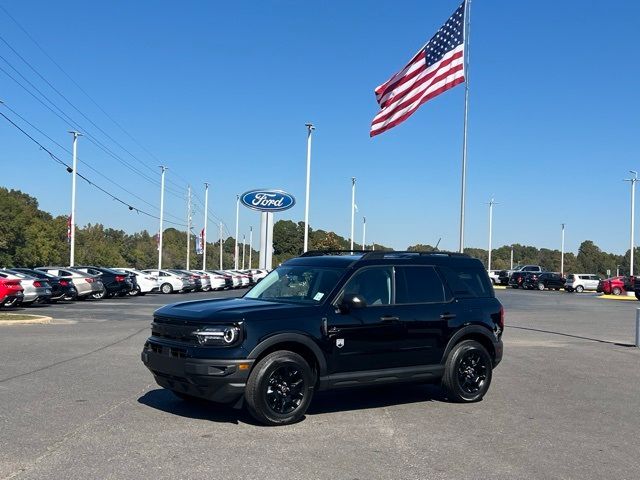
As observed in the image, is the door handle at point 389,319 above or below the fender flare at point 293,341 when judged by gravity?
above

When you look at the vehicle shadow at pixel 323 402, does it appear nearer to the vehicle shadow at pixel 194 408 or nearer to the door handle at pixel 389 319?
the vehicle shadow at pixel 194 408

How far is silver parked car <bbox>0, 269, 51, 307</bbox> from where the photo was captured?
2397 centimetres

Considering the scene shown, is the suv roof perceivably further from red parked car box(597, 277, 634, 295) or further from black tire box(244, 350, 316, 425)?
red parked car box(597, 277, 634, 295)

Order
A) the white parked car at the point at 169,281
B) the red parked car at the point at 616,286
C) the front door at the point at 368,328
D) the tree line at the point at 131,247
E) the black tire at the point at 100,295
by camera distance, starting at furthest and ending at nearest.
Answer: the tree line at the point at 131,247 → the red parked car at the point at 616,286 → the white parked car at the point at 169,281 → the black tire at the point at 100,295 → the front door at the point at 368,328

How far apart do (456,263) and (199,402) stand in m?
3.78

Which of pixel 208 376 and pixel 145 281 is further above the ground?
pixel 208 376

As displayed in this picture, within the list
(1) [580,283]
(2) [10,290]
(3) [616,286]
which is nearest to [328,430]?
(2) [10,290]

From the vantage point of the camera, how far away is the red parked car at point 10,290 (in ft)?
74.1

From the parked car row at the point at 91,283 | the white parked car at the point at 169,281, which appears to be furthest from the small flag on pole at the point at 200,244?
the white parked car at the point at 169,281

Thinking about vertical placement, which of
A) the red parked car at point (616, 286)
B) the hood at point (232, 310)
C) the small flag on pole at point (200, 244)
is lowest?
the red parked car at point (616, 286)

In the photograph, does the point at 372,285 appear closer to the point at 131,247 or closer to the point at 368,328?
the point at 368,328

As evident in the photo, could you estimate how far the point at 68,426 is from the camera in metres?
7.20

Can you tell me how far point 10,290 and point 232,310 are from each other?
1774 centimetres

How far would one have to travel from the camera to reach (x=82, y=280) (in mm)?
30516
